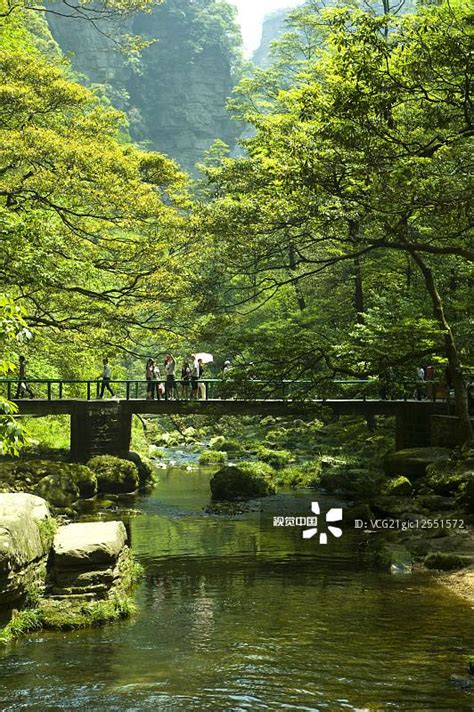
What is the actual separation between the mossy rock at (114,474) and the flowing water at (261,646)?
945 centimetres

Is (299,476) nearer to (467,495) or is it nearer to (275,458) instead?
(275,458)

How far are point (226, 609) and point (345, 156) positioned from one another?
342 inches

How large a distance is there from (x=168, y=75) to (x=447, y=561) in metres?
88.9

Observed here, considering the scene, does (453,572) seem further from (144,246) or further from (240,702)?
(144,246)

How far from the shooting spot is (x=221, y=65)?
305 ft

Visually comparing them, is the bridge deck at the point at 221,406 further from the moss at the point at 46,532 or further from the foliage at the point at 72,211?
the moss at the point at 46,532

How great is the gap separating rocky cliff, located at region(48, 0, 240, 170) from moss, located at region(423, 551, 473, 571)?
254 feet

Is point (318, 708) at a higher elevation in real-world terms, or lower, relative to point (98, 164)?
lower

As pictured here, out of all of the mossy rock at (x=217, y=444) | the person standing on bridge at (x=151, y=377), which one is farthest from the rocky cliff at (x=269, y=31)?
the person standing on bridge at (x=151, y=377)

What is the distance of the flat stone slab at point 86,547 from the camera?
10.3 meters

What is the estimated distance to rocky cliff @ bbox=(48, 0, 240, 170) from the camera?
84.8 meters

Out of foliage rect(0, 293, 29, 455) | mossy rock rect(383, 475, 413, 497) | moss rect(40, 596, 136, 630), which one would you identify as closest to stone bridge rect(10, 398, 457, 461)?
mossy rock rect(383, 475, 413, 497)

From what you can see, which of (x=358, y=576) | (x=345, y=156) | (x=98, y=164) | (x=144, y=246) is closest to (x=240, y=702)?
(x=358, y=576)

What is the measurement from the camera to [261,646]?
871 cm
